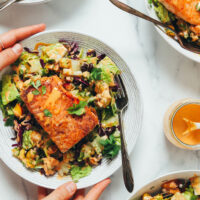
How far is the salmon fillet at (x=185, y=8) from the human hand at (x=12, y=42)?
1.33 metres

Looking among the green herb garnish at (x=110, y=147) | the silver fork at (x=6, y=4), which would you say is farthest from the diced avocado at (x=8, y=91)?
the green herb garnish at (x=110, y=147)

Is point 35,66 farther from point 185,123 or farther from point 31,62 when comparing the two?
point 185,123

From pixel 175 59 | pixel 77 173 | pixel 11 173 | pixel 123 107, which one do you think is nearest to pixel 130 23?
pixel 175 59

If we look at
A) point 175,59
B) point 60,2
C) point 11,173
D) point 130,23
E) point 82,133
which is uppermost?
point 60,2

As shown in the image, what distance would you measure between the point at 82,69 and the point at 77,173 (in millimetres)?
1069

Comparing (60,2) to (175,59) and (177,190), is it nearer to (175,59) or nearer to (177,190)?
(175,59)

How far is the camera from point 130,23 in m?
3.22

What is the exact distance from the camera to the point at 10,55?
2.81 meters

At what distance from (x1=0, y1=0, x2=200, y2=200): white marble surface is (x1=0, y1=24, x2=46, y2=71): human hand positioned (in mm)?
245

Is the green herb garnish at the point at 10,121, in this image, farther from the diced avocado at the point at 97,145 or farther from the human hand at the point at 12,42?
the diced avocado at the point at 97,145

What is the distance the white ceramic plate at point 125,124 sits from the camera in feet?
9.57

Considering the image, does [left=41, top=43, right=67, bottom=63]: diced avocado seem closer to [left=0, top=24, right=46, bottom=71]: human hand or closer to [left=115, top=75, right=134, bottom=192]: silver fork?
[left=0, top=24, right=46, bottom=71]: human hand

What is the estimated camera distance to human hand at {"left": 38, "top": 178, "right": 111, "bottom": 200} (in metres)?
2.85

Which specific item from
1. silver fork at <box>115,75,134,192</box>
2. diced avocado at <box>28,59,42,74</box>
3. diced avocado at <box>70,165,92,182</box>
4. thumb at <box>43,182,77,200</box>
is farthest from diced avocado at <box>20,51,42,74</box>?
thumb at <box>43,182,77,200</box>
